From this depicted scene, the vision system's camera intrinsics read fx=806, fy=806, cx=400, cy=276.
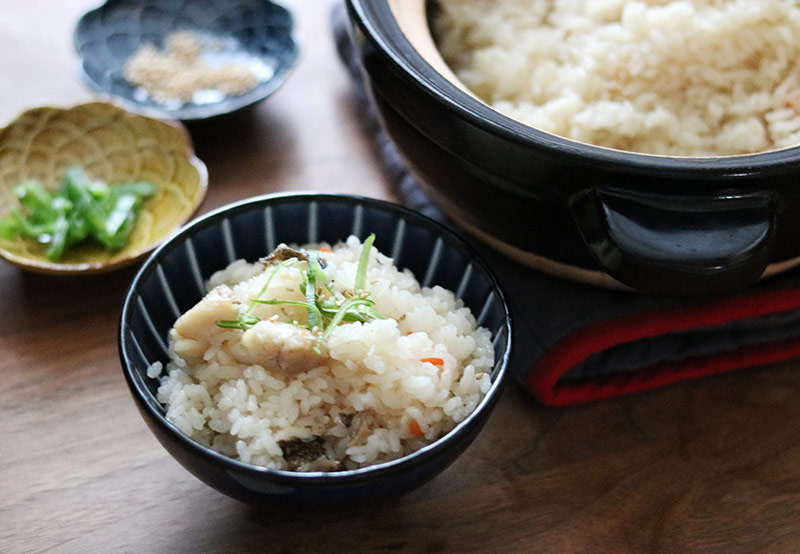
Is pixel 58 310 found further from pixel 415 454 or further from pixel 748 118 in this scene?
pixel 748 118

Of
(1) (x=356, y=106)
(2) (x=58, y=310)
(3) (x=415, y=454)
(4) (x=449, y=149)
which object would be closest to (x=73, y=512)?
(2) (x=58, y=310)

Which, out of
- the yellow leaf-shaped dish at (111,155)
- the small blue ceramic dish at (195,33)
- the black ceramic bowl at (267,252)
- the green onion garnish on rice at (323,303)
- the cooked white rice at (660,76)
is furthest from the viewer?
the small blue ceramic dish at (195,33)

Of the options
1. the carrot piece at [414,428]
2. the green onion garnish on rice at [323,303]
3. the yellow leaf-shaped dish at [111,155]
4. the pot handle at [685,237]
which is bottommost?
the yellow leaf-shaped dish at [111,155]

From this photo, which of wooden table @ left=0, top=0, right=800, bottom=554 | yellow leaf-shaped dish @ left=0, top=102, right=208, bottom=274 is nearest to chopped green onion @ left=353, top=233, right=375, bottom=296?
wooden table @ left=0, top=0, right=800, bottom=554

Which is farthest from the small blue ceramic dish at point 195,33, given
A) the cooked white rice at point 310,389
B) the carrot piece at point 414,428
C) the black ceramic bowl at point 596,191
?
the carrot piece at point 414,428

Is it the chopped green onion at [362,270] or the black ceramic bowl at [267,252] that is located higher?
the chopped green onion at [362,270]

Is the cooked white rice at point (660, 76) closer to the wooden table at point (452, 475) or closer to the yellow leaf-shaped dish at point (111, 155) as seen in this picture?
the wooden table at point (452, 475)
